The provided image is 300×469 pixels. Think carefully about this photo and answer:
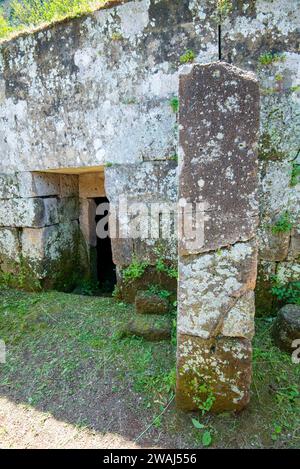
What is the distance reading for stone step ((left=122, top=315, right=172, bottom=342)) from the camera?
2.86 metres

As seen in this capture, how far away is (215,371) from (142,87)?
283cm

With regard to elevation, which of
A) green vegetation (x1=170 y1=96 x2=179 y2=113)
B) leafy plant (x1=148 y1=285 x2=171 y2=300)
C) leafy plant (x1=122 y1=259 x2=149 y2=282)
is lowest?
leafy plant (x1=148 y1=285 x2=171 y2=300)

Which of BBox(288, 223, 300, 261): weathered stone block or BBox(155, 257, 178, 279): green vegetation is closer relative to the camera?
BBox(288, 223, 300, 261): weathered stone block

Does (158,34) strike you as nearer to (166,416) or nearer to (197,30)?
(197,30)

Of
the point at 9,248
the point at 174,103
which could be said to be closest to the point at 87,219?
the point at 9,248

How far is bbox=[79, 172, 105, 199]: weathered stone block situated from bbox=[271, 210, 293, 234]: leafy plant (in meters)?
2.54

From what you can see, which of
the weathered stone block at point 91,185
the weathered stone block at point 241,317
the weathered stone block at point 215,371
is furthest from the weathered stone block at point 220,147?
the weathered stone block at point 91,185

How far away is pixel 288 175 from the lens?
293cm

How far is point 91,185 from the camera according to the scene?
179 inches

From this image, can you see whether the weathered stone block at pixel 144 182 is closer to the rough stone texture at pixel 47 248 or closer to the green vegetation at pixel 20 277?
the rough stone texture at pixel 47 248

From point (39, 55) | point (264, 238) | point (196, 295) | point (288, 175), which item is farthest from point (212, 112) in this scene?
point (39, 55)

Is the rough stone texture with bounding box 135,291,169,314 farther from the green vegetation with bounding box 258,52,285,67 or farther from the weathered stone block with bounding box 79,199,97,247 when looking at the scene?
the green vegetation with bounding box 258,52,285,67

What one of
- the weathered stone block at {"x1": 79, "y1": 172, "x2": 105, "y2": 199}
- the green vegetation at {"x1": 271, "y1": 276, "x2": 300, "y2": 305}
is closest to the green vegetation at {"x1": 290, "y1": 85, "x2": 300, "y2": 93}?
the green vegetation at {"x1": 271, "y1": 276, "x2": 300, "y2": 305}

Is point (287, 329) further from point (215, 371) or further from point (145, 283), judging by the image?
point (145, 283)
